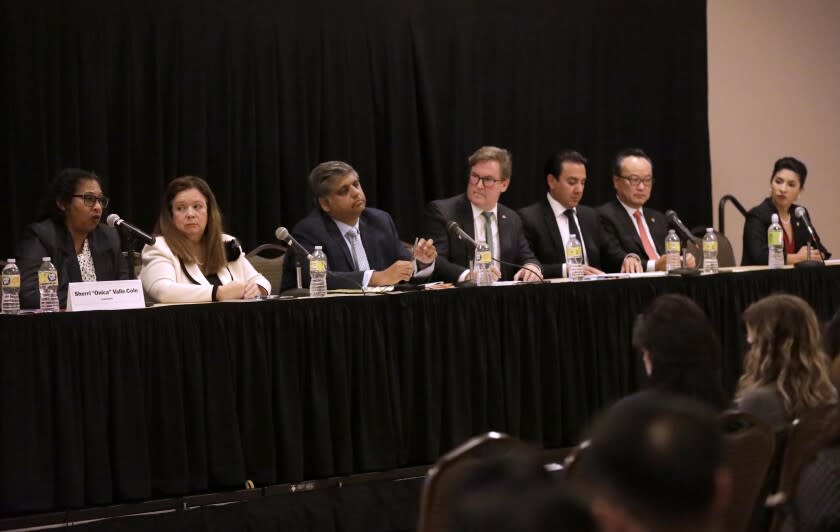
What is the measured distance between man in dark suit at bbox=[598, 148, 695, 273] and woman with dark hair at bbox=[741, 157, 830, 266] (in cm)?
48

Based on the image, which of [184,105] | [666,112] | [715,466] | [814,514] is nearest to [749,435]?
[814,514]

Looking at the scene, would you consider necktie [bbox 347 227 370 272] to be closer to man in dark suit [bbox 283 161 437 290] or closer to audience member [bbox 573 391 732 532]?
man in dark suit [bbox 283 161 437 290]

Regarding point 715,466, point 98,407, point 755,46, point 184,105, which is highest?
point 755,46

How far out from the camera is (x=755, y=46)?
26.5 ft

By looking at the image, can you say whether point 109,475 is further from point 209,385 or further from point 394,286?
point 394,286

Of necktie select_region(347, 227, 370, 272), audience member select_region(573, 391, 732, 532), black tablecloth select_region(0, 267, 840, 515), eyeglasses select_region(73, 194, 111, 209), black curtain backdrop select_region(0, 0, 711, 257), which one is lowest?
black tablecloth select_region(0, 267, 840, 515)

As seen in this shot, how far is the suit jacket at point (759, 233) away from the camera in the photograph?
6207mm

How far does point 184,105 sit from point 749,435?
451 centimetres

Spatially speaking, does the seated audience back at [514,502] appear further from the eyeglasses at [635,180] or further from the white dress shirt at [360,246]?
the eyeglasses at [635,180]

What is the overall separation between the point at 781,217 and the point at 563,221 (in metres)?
1.35

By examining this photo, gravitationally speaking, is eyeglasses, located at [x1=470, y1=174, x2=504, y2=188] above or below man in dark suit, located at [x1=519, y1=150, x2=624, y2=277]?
above

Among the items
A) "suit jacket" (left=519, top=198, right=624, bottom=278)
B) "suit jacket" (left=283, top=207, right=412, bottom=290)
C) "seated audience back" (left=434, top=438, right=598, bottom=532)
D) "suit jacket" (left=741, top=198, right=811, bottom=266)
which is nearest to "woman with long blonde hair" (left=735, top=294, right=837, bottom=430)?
"seated audience back" (left=434, top=438, right=598, bottom=532)

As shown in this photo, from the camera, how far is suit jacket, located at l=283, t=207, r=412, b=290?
486 cm

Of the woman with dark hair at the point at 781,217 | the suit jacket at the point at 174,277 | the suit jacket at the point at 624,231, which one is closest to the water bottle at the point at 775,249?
the woman with dark hair at the point at 781,217
